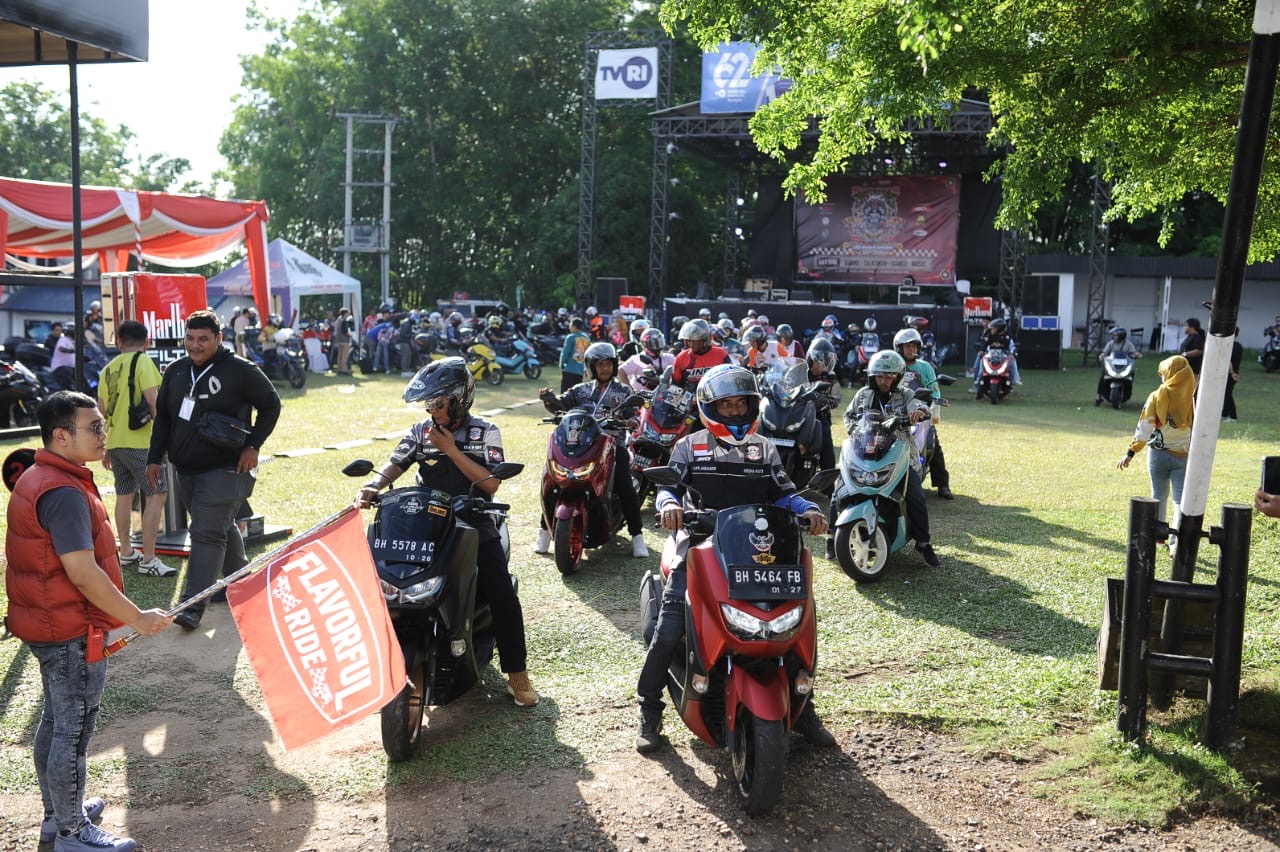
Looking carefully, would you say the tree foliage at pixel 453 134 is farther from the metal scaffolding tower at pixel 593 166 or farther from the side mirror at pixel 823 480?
the side mirror at pixel 823 480

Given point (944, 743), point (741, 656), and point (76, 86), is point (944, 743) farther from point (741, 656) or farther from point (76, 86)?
point (76, 86)

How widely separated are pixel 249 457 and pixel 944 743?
167 inches

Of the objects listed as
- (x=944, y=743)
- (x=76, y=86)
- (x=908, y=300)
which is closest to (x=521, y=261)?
(x=908, y=300)

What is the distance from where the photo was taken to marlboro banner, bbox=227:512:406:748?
164 inches

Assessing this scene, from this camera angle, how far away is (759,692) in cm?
446

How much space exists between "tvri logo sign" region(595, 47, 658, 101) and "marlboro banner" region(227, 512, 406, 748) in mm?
31559

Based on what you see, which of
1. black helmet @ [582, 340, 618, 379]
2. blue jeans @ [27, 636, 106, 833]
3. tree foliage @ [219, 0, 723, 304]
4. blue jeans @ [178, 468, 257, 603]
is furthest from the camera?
tree foliage @ [219, 0, 723, 304]

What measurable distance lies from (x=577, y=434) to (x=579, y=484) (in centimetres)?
37

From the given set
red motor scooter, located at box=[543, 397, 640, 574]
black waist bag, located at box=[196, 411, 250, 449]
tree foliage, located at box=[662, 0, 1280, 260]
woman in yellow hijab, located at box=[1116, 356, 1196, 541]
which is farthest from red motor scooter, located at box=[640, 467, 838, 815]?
woman in yellow hijab, located at box=[1116, 356, 1196, 541]

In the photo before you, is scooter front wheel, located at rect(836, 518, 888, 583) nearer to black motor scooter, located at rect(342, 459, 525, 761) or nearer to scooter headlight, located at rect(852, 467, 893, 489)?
scooter headlight, located at rect(852, 467, 893, 489)

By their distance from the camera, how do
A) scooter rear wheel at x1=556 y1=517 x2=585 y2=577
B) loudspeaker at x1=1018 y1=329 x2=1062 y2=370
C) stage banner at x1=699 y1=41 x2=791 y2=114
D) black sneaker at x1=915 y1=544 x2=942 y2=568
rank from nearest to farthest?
1. scooter rear wheel at x1=556 y1=517 x2=585 y2=577
2. black sneaker at x1=915 y1=544 x2=942 y2=568
3. loudspeaker at x1=1018 y1=329 x2=1062 y2=370
4. stage banner at x1=699 y1=41 x2=791 y2=114

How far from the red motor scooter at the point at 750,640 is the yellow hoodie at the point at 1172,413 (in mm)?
5151

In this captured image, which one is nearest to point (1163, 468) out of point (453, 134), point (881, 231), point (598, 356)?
point (598, 356)

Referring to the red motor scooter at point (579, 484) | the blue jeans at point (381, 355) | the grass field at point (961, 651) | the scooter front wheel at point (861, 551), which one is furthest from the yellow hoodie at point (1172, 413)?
the blue jeans at point (381, 355)
